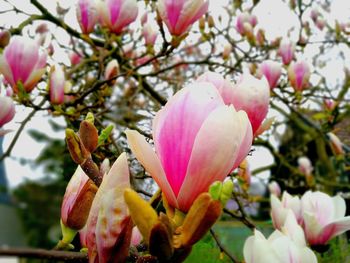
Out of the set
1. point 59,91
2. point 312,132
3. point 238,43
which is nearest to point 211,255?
point 59,91

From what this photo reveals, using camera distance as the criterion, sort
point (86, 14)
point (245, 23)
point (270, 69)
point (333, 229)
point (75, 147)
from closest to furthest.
Answer: point (75, 147) < point (333, 229) < point (86, 14) < point (270, 69) < point (245, 23)

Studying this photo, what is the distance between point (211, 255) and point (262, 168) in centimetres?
333

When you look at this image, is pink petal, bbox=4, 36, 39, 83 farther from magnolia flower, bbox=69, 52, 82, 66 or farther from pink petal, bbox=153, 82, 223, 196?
magnolia flower, bbox=69, 52, 82, 66

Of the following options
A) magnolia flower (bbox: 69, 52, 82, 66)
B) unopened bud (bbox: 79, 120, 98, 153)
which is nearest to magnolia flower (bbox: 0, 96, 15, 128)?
unopened bud (bbox: 79, 120, 98, 153)

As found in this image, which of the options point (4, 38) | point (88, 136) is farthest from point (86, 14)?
point (88, 136)

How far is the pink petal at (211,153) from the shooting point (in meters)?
0.39

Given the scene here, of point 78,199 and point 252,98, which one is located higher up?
point 252,98

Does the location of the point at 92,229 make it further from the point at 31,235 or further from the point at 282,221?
the point at 31,235

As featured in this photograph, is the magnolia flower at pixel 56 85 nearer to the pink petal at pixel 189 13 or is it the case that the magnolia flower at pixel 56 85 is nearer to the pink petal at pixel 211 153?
the pink petal at pixel 189 13

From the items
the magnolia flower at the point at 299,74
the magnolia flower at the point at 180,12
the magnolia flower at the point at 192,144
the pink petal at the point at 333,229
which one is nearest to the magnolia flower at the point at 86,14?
the magnolia flower at the point at 180,12

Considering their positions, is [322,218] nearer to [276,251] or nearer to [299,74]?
[276,251]

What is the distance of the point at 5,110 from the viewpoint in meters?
0.92

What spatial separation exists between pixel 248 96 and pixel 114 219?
1.08ft

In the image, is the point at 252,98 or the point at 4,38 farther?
the point at 4,38
